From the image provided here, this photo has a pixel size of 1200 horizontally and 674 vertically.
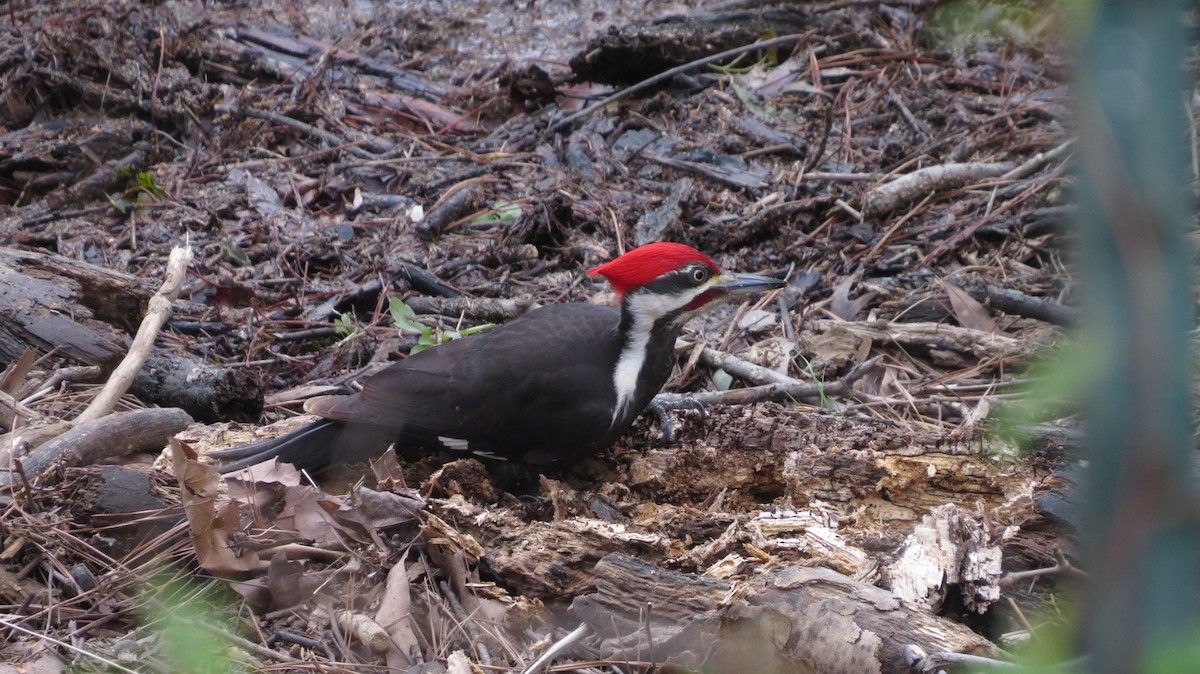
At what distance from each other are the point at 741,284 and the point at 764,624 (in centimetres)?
161

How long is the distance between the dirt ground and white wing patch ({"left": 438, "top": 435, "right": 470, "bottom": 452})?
0.17 metres

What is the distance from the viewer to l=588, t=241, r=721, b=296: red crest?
3422 millimetres

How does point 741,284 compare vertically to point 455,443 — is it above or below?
above

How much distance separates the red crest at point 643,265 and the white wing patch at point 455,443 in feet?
2.34

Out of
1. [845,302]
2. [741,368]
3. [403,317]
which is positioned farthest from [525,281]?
[845,302]

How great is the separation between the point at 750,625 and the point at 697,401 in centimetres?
145

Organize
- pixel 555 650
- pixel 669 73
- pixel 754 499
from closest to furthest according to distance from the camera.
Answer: pixel 555 650
pixel 754 499
pixel 669 73

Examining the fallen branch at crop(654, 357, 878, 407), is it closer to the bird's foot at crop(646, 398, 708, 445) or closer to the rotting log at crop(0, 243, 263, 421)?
the bird's foot at crop(646, 398, 708, 445)

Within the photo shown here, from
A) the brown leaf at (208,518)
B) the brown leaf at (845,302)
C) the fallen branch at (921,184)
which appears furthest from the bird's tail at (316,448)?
the fallen branch at (921,184)

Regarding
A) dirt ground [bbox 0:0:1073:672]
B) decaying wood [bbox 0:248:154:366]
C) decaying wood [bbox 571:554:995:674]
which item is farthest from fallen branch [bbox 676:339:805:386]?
decaying wood [bbox 0:248:154:366]

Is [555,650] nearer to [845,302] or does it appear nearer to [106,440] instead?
[106,440]

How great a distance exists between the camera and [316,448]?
10.8ft

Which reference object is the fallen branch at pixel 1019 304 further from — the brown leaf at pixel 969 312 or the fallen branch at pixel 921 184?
the fallen branch at pixel 921 184

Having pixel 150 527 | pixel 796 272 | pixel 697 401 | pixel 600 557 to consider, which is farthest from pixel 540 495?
pixel 796 272
